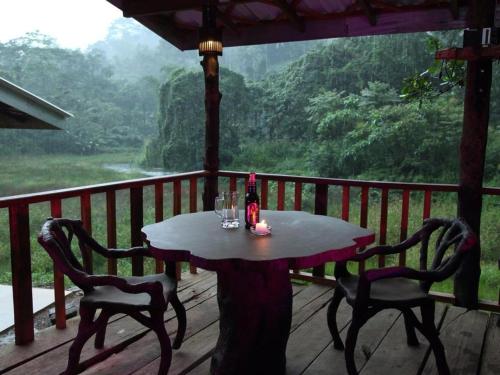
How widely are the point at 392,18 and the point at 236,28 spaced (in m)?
1.48

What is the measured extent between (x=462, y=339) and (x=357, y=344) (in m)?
0.66

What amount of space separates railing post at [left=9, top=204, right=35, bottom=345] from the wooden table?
763mm

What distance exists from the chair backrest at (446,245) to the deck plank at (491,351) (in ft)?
1.92

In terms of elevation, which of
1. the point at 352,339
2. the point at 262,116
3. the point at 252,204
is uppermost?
the point at 262,116

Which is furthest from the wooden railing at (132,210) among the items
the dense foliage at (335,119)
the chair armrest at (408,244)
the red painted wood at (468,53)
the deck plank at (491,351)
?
the dense foliage at (335,119)

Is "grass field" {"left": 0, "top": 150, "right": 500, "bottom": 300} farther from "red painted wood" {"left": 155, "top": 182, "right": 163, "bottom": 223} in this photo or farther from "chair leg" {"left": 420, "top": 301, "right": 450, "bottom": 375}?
"chair leg" {"left": 420, "top": 301, "right": 450, "bottom": 375}

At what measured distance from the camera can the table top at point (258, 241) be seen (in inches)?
74.2

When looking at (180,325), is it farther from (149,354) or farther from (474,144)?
(474,144)

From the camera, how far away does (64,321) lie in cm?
287

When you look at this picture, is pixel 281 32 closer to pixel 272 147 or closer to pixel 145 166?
pixel 272 147

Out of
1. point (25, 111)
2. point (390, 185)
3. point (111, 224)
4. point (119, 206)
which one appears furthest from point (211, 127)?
point (119, 206)

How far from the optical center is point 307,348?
2.66 m

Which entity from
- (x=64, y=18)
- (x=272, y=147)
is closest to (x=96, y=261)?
(x=272, y=147)

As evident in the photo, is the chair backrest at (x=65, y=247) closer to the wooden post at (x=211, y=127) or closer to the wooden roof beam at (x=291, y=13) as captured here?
the wooden post at (x=211, y=127)
